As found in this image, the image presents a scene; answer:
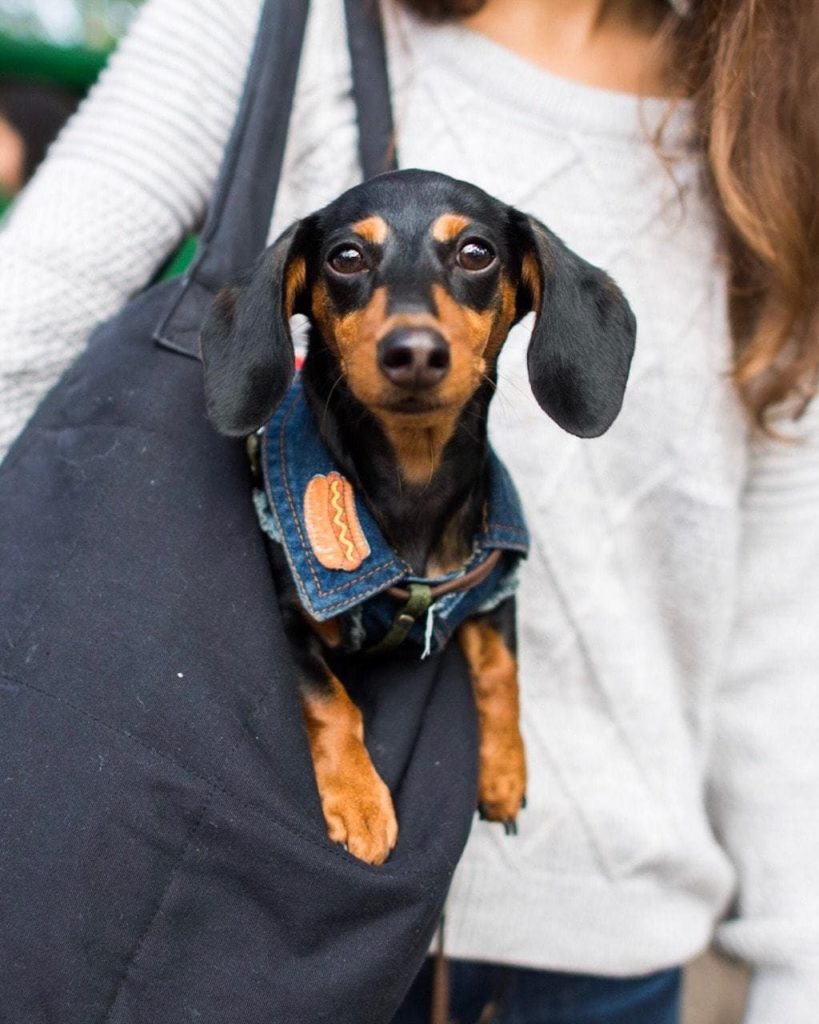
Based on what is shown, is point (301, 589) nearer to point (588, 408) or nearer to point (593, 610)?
point (588, 408)

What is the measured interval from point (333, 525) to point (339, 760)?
22cm

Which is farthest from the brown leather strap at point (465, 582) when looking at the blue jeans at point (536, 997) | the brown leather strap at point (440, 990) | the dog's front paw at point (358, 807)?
the blue jeans at point (536, 997)

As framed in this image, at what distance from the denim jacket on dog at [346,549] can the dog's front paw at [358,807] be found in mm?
127

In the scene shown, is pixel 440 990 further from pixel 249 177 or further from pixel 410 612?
pixel 249 177

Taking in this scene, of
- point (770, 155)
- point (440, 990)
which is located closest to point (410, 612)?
point (440, 990)

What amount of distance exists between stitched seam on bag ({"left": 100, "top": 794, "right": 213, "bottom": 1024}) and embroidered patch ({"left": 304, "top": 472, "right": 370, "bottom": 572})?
26 centimetres

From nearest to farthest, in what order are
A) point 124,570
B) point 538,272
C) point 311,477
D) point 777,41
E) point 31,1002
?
1. point 31,1002
2. point 124,570
3. point 311,477
4. point 538,272
5. point 777,41

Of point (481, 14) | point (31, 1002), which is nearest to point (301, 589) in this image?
point (31, 1002)

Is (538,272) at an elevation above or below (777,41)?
below

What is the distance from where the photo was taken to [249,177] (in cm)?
109

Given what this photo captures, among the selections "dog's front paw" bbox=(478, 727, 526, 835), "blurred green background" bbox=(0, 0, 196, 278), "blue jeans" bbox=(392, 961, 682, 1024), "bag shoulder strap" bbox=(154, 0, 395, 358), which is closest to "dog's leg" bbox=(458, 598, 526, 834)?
"dog's front paw" bbox=(478, 727, 526, 835)

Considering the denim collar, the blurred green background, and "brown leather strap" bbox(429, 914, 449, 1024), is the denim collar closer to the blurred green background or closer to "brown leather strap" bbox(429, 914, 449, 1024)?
"brown leather strap" bbox(429, 914, 449, 1024)

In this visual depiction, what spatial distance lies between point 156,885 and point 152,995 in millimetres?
88

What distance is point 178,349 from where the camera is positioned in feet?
3.48
